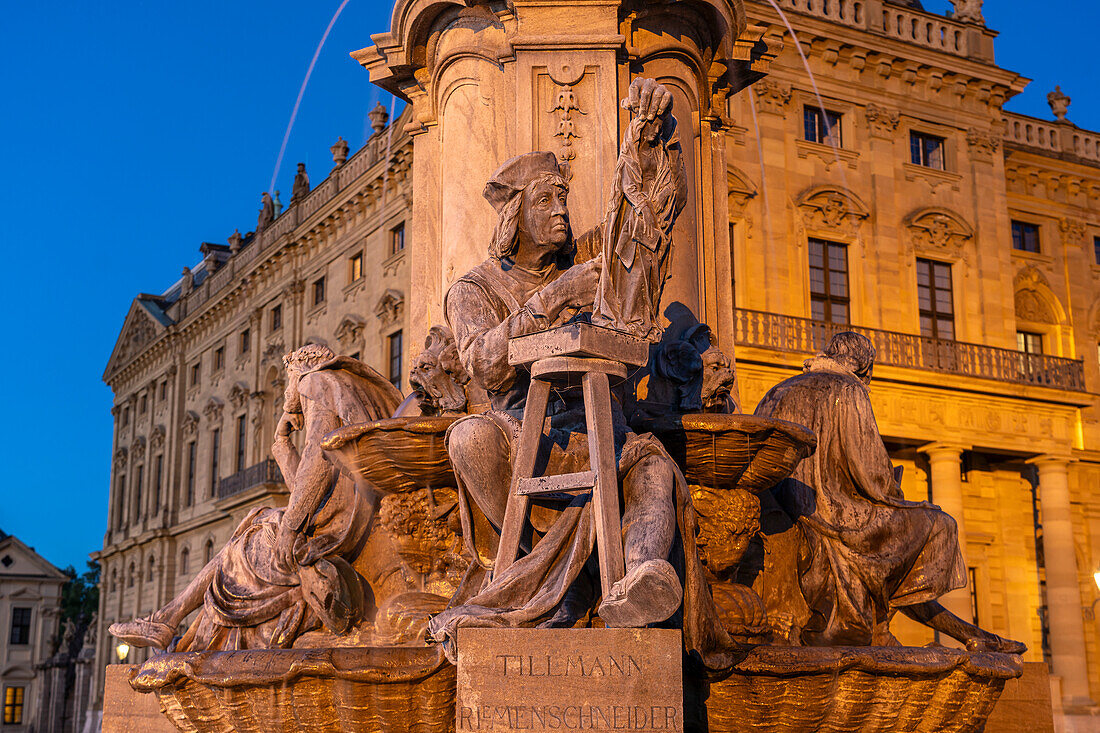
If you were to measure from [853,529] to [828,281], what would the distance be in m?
23.4

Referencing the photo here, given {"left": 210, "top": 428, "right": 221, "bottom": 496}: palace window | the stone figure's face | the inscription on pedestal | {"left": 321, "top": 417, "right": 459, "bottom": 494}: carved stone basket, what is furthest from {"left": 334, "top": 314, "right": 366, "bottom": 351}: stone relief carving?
the inscription on pedestal

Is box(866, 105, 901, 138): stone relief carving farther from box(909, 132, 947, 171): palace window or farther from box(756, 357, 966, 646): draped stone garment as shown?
box(756, 357, 966, 646): draped stone garment

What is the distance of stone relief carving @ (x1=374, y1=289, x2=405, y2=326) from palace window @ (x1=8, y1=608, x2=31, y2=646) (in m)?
45.9

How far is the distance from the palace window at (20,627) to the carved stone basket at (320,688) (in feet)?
234

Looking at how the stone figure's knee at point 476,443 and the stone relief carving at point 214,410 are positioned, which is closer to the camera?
the stone figure's knee at point 476,443

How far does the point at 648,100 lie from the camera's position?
558cm

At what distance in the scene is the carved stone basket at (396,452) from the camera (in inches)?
237

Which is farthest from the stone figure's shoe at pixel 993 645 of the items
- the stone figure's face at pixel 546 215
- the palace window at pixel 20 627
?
the palace window at pixel 20 627

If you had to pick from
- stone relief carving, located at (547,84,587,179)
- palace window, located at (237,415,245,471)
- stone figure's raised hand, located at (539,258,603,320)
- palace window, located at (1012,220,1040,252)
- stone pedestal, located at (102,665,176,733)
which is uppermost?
palace window, located at (1012,220,1040,252)

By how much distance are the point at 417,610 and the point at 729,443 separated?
179cm

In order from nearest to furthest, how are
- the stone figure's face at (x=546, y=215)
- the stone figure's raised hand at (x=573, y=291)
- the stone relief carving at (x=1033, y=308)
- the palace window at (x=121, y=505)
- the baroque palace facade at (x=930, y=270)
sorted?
1. the stone figure's raised hand at (x=573, y=291)
2. the stone figure's face at (x=546, y=215)
3. the baroque palace facade at (x=930, y=270)
4. the stone relief carving at (x=1033, y=308)
5. the palace window at (x=121, y=505)

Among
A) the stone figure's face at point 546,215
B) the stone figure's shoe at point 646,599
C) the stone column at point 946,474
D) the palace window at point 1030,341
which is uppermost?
the palace window at point 1030,341

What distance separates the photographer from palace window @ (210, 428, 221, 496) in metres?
47.4

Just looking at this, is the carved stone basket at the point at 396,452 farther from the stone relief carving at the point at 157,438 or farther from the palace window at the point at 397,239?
the stone relief carving at the point at 157,438
